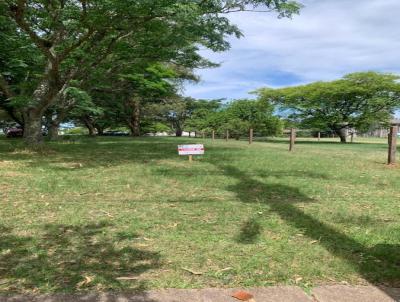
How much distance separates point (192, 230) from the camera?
5000 mm

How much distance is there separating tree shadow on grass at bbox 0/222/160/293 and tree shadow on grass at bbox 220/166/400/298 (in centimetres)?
143

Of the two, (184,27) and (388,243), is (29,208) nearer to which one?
(388,243)

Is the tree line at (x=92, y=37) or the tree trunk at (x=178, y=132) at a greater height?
the tree line at (x=92, y=37)

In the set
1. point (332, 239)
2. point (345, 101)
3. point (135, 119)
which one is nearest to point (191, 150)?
point (332, 239)

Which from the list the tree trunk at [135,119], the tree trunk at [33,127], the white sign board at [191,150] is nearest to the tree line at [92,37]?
the tree trunk at [33,127]

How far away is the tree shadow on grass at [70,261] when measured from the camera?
3.48m

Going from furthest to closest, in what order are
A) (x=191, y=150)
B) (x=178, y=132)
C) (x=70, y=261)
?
1. (x=178, y=132)
2. (x=191, y=150)
3. (x=70, y=261)

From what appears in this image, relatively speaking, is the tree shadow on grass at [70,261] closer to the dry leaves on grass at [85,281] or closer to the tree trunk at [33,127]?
the dry leaves on grass at [85,281]

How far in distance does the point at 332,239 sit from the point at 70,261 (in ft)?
8.66

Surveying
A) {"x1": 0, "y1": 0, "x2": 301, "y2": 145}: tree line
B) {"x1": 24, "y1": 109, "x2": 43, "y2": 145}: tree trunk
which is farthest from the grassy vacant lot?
{"x1": 24, "y1": 109, "x2": 43, "y2": 145}: tree trunk

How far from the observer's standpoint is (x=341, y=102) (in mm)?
34688

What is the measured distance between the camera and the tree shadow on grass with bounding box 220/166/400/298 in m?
3.84

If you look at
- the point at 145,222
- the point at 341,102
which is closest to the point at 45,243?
the point at 145,222

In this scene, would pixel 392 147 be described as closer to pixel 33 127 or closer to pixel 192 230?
pixel 192 230
